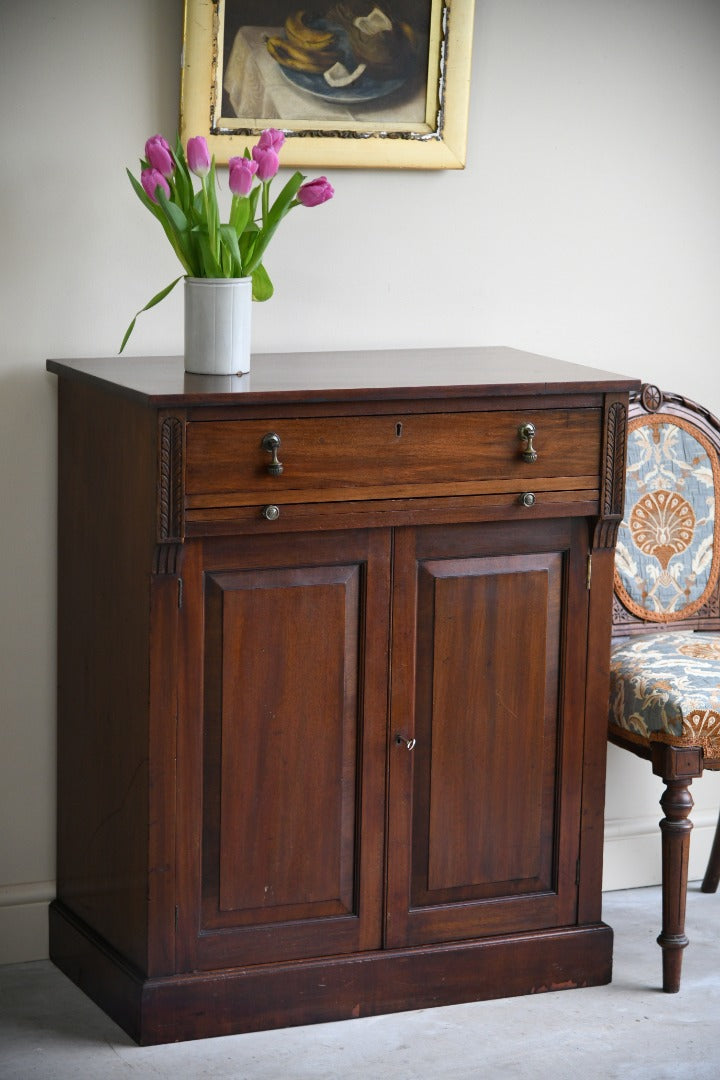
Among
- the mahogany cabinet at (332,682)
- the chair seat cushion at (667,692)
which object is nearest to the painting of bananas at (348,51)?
the mahogany cabinet at (332,682)

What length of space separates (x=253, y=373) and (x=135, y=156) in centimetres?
51

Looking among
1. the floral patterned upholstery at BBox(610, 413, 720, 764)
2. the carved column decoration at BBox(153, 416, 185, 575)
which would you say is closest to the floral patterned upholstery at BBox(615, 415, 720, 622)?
the floral patterned upholstery at BBox(610, 413, 720, 764)

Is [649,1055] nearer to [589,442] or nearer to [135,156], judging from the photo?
[589,442]

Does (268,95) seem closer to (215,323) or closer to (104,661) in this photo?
(215,323)

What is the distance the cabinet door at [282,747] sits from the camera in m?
2.59

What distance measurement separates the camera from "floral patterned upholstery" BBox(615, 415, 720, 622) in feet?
10.4

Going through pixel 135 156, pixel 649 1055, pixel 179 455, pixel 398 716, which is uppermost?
pixel 135 156

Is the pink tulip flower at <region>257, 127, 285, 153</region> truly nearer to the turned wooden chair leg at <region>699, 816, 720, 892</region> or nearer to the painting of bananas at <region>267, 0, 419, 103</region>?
the painting of bananas at <region>267, 0, 419, 103</region>

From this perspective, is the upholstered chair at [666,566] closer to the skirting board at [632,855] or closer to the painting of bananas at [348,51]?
the skirting board at [632,855]

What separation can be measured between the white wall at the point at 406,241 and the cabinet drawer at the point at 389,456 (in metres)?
0.52

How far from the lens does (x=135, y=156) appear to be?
2.84 m

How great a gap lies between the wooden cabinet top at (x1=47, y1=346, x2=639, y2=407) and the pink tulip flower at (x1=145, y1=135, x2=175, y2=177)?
0.35 metres

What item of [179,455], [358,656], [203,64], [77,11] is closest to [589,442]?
[358,656]

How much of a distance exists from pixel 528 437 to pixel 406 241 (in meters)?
0.63
